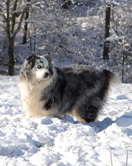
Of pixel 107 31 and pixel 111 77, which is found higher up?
pixel 107 31

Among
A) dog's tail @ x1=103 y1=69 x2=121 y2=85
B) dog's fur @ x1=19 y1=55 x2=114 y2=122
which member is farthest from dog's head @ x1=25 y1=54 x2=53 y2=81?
dog's tail @ x1=103 y1=69 x2=121 y2=85

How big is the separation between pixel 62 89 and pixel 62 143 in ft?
7.41

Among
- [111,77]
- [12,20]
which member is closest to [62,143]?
[111,77]

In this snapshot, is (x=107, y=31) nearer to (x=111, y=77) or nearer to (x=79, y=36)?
(x=79, y=36)

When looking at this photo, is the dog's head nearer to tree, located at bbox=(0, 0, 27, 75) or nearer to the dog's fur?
the dog's fur

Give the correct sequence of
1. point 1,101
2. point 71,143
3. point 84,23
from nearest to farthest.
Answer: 1. point 71,143
2. point 1,101
3. point 84,23

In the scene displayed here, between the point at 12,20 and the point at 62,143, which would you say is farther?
the point at 12,20

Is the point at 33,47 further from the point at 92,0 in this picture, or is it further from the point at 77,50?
the point at 92,0

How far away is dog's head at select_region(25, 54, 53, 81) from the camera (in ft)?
21.9

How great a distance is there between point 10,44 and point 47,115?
12465 millimetres

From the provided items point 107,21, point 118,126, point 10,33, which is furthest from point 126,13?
point 118,126

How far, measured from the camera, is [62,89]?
23.6ft

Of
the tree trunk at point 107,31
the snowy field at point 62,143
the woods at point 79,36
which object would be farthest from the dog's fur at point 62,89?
the tree trunk at point 107,31

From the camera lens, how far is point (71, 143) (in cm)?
495
